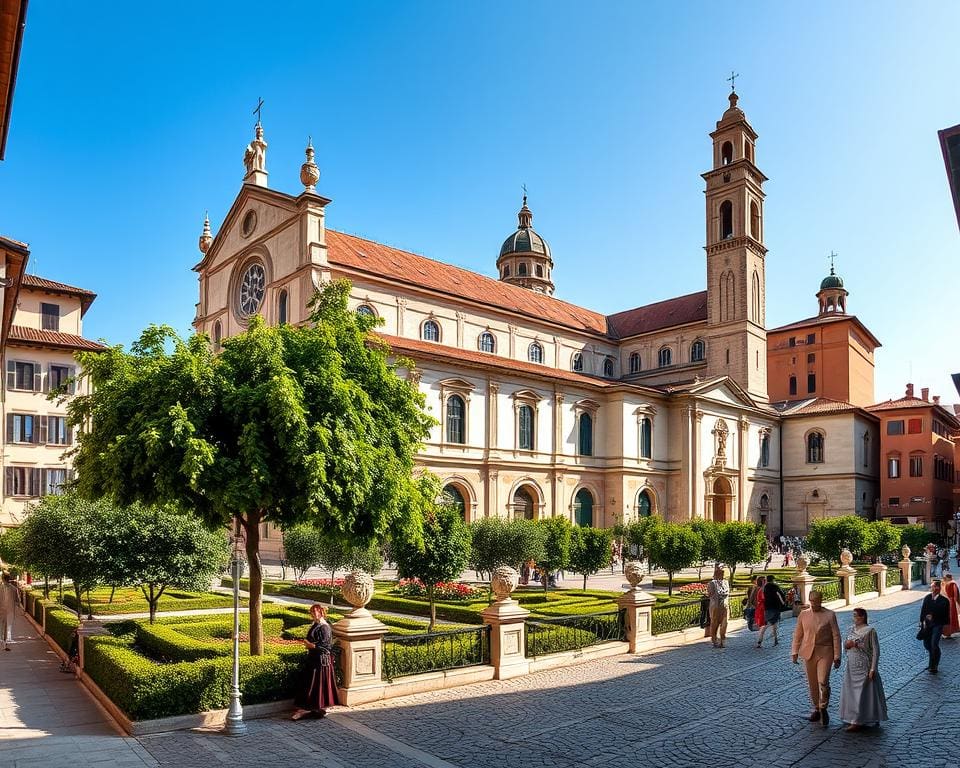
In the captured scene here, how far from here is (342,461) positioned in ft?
41.7

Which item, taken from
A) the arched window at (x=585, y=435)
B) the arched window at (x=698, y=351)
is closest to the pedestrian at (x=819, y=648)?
the arched window at (x=585, y=435)

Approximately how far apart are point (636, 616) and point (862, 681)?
6.85 m

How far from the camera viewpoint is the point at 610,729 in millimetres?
10602

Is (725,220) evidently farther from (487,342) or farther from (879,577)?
(879,577)

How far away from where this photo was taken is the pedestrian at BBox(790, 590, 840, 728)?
34.9 feet

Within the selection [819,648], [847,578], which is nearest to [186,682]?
[819,648]

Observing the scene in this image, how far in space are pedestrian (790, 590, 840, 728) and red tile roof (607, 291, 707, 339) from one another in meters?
49.3

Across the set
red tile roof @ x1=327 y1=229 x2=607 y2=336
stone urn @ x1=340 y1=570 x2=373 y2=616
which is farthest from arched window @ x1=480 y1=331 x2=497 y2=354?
stone urn @ x1=340 y1=570 x2=373 y2=616

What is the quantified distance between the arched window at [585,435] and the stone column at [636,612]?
3089 centimetres

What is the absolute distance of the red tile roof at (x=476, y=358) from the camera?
130 ft

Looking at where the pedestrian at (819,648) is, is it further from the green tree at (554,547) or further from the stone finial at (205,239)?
the stone finial at (205,239)

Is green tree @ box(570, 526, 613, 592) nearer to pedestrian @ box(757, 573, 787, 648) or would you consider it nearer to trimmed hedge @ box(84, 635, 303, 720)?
pedestrian @ box(757, 573, 787, 648)

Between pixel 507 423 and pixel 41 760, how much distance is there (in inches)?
1397

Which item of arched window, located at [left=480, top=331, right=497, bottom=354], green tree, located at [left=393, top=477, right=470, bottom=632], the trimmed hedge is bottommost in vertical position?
the trimmed hedge
